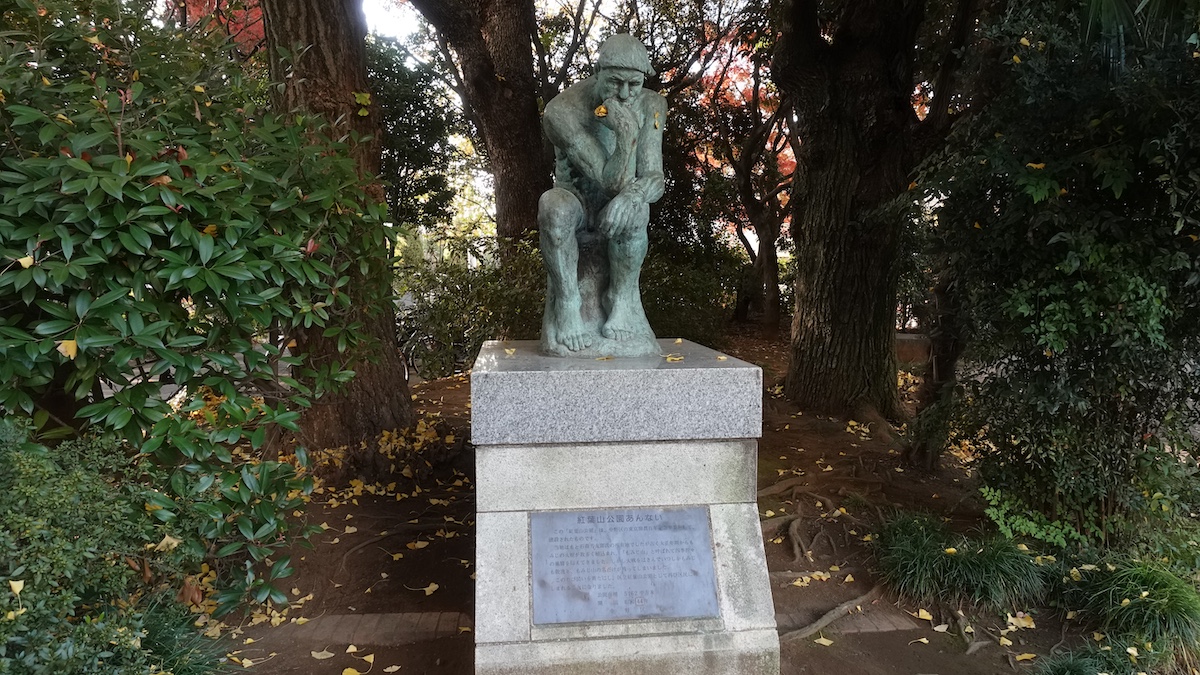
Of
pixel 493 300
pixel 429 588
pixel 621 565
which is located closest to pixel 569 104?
pixel 621 565

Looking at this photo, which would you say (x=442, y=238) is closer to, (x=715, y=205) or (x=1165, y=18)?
(x=715, y=205)

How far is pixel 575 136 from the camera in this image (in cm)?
327

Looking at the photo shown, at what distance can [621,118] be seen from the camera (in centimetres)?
304

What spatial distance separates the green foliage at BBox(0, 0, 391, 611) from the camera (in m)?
2.25

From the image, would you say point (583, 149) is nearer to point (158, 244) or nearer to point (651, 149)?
point (651, 149)

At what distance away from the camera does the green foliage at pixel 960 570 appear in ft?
11.6

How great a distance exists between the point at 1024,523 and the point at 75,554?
432 centimetres

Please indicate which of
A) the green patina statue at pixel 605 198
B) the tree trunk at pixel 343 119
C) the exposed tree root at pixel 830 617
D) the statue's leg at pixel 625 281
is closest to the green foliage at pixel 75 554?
the tree trunk at pixel 343 119

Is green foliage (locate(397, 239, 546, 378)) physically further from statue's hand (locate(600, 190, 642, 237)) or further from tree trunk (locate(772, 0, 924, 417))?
statue's hand (locate(600, 190, 642, 237))

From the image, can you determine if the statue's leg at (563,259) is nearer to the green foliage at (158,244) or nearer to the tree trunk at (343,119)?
the green foliage at (158,244)

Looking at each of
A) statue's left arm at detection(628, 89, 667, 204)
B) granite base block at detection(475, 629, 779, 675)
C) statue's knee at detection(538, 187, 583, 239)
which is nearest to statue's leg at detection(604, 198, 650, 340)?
statue's left arm at detection(628, 89, 667, 204)

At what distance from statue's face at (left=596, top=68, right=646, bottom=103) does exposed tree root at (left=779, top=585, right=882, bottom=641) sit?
2.82 metres

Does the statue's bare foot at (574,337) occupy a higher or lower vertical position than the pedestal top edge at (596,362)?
higher

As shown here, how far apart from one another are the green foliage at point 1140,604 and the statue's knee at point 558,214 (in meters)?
3.23
